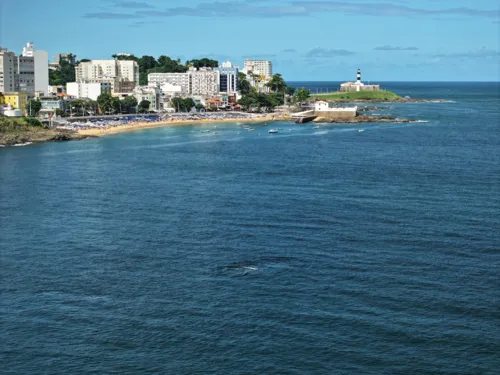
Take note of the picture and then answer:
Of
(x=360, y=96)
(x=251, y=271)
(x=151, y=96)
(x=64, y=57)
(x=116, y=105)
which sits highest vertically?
(x=64, y=57)

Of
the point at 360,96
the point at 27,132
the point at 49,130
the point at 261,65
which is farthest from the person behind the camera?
the point at 261,65

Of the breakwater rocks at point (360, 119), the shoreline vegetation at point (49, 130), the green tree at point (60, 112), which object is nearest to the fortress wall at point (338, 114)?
the breakwater rocks at point (360, 119)

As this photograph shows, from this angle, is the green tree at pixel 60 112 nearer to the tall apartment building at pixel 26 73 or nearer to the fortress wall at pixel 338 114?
the tall apartment building at pixel 26 73

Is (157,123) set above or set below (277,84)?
below

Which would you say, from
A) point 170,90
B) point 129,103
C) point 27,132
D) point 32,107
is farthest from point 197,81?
point 27,132

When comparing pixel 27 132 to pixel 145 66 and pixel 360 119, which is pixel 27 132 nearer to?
pixel 360 119

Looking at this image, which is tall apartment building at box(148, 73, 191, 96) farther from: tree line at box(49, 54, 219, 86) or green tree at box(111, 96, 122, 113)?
green tree at box(111, 96, 122, 113)

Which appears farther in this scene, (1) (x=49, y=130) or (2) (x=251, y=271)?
(1) (x=49, y=130)
